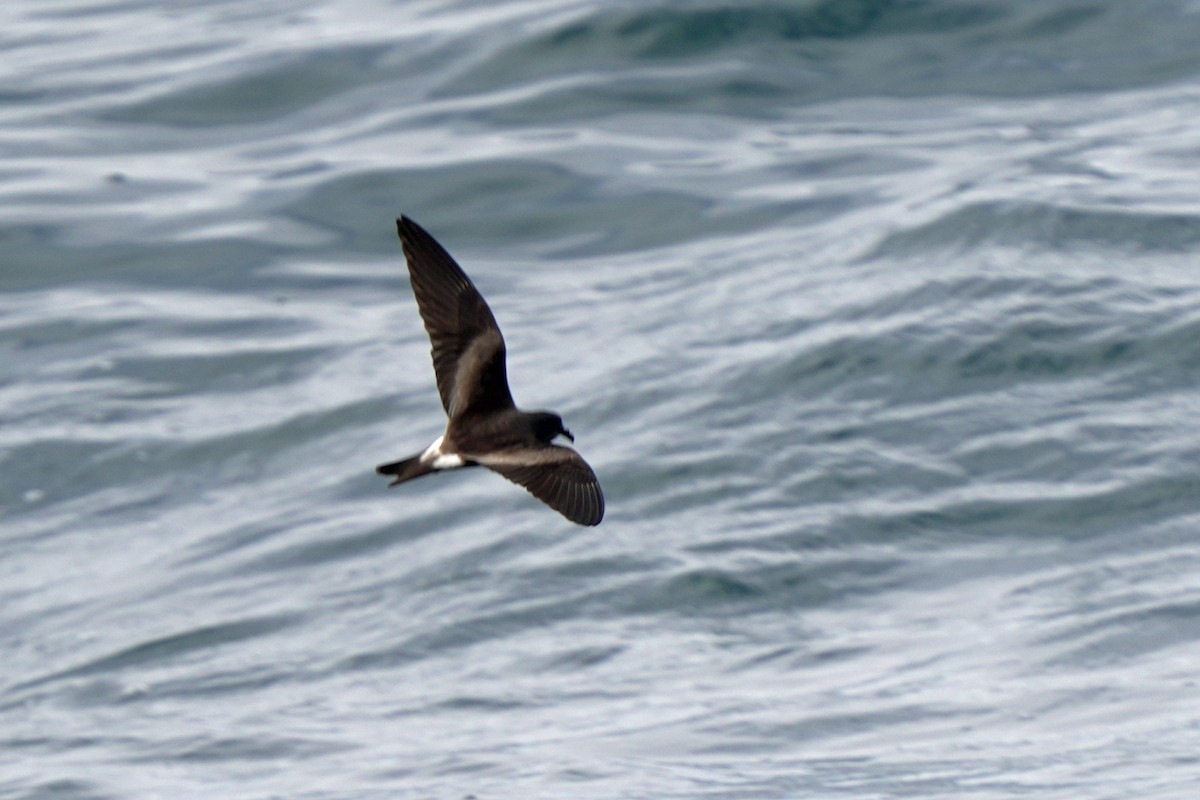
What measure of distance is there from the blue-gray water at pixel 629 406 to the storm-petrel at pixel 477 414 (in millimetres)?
2461

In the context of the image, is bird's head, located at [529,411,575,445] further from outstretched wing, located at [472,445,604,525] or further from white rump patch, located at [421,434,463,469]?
white rump patch, located at [421,434,463,469]

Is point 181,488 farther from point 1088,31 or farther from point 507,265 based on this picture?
point 1088,31

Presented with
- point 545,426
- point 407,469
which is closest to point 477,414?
point 545,426

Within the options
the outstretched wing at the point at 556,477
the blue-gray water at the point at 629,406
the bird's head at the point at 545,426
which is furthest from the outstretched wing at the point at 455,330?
the blue-gray water at the point at 629,406

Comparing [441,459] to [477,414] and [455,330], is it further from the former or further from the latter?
[455,330]

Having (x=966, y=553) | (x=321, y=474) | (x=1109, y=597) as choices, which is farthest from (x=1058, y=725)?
(x=321, y=474)

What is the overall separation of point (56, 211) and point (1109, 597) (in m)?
9.23

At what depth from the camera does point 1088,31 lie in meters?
17.3

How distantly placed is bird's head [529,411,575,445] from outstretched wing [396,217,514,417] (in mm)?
183

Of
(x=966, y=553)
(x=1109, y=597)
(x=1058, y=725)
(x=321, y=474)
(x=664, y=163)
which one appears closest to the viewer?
(x=1058, y=725)

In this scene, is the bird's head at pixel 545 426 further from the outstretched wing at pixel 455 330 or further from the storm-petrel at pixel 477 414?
the outstretched wing at pixel 455 330

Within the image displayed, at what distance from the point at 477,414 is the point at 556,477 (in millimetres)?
568

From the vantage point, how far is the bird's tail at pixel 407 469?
219 inches

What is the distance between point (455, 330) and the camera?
6.37 m
